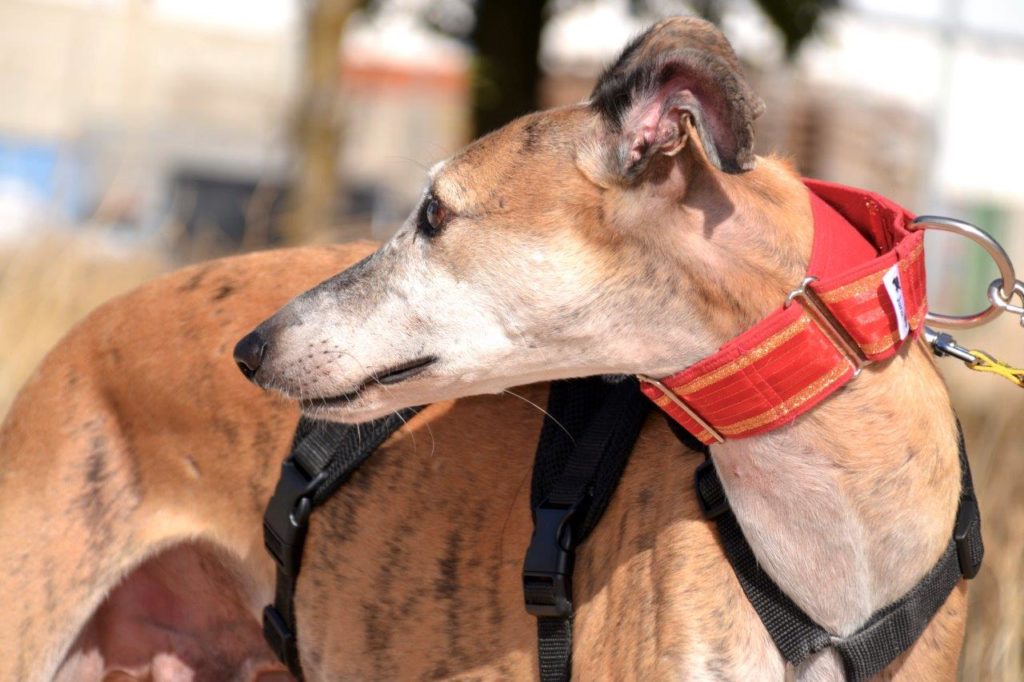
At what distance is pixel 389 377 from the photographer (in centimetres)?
250

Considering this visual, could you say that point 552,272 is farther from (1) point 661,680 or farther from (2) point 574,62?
(2) point 574,62

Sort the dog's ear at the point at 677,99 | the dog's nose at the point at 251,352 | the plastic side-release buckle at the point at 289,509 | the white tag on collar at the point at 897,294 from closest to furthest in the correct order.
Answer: the dog's ear at the point at 677,99, the white tag on collar at the point at 897,294, the dog's nose at the point at 251,352, the plastic side-release buckle at the point at 289,509

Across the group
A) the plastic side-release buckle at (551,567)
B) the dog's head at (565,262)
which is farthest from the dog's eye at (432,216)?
the plastic side-release buckle at (551,567)

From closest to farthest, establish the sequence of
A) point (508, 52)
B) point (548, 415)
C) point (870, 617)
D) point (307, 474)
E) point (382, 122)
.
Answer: point (870, 617) < point (548, 415) < point (307, 474) < point (508, 52) < point (382, 122)

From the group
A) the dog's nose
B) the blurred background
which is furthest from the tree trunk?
the dog's nose

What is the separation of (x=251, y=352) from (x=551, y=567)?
767 millimetres

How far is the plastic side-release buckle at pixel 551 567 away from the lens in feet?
8.32

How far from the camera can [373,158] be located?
22.3 meters

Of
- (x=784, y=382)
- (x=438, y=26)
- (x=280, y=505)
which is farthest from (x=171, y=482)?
(x=438, y=26)

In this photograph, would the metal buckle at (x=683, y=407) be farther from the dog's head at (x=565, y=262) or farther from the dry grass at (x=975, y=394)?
the dry grass at (x=975, y=394)

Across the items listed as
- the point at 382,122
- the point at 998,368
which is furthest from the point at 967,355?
the point at 382,122

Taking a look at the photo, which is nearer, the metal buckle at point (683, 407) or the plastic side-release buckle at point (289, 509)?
the metal buckle at point (683, 407)

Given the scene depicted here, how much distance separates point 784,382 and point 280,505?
138 centimetres

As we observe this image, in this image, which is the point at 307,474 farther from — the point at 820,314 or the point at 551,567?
the point at 820,314
